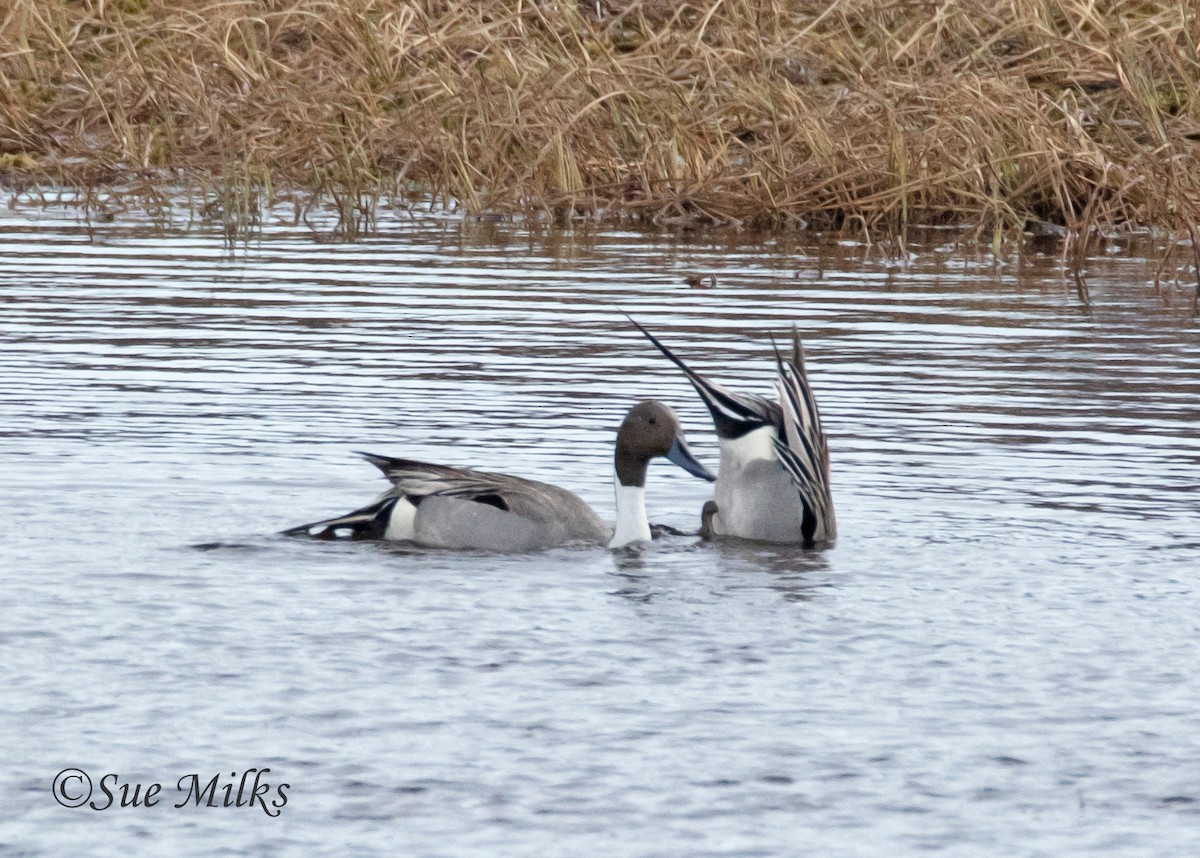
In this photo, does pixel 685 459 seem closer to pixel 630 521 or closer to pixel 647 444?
pixel 647 444

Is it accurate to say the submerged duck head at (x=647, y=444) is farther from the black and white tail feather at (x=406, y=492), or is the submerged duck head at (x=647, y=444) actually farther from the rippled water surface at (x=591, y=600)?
the black and white tail feather at (x=406, y=492)

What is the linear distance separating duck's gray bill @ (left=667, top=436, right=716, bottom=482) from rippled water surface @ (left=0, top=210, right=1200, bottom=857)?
0.26 m

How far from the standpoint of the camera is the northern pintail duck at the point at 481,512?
7.18 m

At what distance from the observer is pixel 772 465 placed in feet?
24.5

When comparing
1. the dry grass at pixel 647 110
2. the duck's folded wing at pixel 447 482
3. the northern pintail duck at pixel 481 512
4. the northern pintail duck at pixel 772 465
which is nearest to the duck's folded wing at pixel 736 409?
the northern pintail duck at pixel 772 465

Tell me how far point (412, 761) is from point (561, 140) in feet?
40.7

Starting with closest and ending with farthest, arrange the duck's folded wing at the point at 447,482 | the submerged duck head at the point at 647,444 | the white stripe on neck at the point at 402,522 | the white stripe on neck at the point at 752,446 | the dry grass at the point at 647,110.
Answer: the duck's folded wing at the point at 447,482 → the white stripe on neck at the point at 402,522 → the submerged duck head at the point at 647,444 → the white stripe on neck at the point at 752,446 → the dry grass at the point at 647,110

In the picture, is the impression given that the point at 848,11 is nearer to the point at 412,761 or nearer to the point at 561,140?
the point at 561,140

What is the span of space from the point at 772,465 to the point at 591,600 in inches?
48.2

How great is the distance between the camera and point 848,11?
1955cm

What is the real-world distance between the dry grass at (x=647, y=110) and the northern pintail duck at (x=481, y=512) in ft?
26.4

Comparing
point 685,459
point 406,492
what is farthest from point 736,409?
point 406,492

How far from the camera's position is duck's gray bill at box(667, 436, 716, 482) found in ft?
24.9

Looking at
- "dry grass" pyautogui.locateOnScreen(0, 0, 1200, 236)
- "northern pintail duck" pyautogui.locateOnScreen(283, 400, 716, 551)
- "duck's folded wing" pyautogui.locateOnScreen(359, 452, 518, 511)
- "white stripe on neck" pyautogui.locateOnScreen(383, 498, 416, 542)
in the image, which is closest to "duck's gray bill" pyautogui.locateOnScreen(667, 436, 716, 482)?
"northern pintail duck" pyautogui.locateOnScreen(283, 400, 716, 551)
